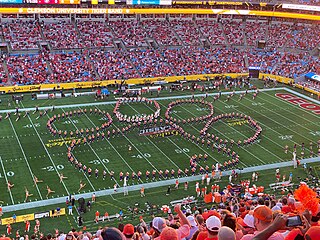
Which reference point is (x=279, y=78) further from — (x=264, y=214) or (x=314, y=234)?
(x=314, y=234)

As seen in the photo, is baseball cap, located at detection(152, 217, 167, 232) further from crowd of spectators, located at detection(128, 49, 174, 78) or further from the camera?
crowd of spectators, located at detection(128, 49, 174, 78)

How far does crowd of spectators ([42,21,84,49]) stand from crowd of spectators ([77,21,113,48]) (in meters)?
0.74

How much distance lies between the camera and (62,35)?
46.1 metres

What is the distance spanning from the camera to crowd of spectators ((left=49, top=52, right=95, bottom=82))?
3927 cm

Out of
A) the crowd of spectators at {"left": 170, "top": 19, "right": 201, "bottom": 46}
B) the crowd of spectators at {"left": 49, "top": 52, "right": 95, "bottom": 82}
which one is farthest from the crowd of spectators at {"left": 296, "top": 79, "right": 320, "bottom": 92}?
the crowd of spectators at {"left": 49, "top": 52, "right": 95, "bottom": 82}

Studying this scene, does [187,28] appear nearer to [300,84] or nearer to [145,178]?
[300,84]

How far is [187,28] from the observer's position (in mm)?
53125

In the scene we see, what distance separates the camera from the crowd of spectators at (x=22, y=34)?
42969 mm

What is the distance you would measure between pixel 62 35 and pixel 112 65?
7.28 metres

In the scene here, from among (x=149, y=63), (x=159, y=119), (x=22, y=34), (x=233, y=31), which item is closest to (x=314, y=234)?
(x=159, y=119)

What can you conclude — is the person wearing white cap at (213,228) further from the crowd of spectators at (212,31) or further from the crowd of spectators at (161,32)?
the crowd of spectators at (212,31)

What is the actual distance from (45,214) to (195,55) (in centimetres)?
3185

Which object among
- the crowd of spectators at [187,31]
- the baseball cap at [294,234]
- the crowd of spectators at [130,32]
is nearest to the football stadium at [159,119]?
the baseball cap at [294,234]

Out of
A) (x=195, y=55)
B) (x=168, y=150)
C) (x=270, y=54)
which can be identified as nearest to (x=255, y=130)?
(x=168, y=150)
